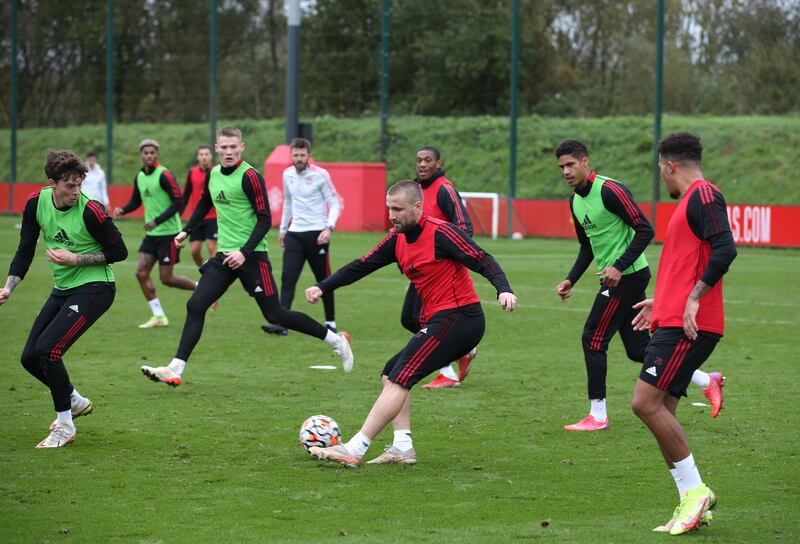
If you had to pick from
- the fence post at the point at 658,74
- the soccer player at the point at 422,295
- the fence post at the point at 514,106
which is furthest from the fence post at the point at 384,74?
the soccer player at the point at 422,295

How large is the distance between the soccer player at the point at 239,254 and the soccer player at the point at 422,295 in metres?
2.78

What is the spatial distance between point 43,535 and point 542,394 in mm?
5199

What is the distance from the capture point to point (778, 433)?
8430 mm

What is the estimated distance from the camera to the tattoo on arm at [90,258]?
7836 millimetres

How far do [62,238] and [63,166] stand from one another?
1.79ft

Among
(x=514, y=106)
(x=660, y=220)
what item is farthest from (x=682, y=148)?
(x=514, y=106)

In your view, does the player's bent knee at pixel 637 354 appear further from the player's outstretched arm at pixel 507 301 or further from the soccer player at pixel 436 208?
the player's outstretched arm at pixel 507 301

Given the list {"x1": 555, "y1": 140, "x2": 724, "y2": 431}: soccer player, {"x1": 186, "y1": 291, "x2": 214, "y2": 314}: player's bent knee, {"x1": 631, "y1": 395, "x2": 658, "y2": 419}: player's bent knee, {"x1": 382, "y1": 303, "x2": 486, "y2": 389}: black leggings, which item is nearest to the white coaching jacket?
{"x1": 186, "y1": 291, "x2": 214, "y2": 314}: player's bent knee

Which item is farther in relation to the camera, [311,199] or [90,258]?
[311,199]

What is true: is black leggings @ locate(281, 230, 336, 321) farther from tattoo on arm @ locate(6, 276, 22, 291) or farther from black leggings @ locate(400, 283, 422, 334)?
tattoo on arm @ locate(6, 276, 22, 291)

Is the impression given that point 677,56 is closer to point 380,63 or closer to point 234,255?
point 380,63

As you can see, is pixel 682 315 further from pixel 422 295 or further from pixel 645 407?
pixel 422 295

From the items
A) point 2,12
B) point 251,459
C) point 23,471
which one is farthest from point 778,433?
point 2,12

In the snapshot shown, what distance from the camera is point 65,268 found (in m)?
8.07
